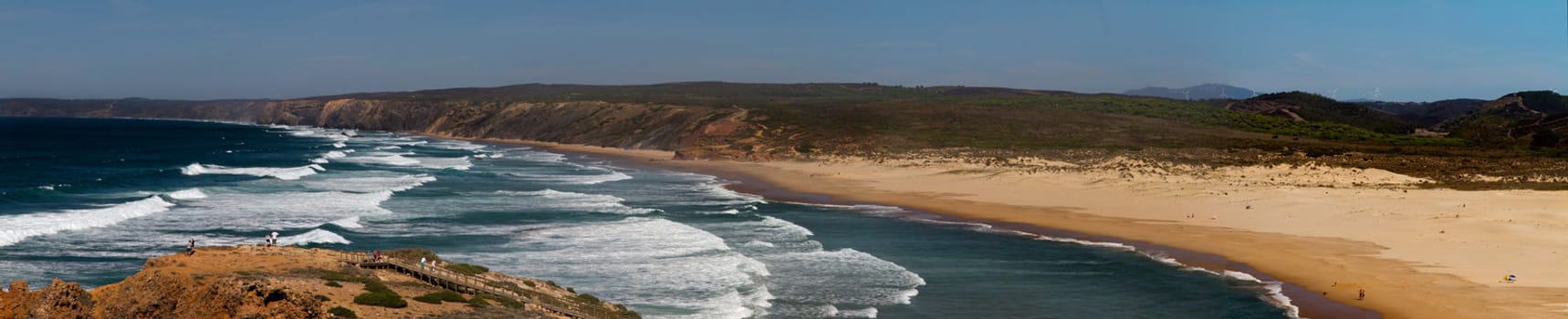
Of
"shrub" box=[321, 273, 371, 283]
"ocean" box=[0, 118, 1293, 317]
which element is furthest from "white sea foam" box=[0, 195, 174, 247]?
"shrub" box=[321, 273, 371, 283]

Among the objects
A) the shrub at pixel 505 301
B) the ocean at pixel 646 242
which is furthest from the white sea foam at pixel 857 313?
the shrub at pixel 505 301

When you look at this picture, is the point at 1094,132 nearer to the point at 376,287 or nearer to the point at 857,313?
the point at 857,313

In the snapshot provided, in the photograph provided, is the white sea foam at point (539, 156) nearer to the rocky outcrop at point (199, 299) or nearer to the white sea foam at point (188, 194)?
the white sea foam at point (188, 194)

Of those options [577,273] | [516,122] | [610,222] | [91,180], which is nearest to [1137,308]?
[577,273]

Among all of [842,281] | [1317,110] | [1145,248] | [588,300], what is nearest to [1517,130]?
[1317,110]

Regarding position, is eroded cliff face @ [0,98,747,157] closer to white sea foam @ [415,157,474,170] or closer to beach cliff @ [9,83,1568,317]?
beach cliff @ [9,83,1568,317]

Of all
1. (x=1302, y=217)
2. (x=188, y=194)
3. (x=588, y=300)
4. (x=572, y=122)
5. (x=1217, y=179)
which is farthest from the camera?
(x=572, y=122)

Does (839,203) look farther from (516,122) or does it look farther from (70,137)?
(70,137)
